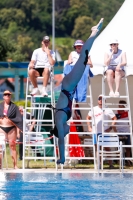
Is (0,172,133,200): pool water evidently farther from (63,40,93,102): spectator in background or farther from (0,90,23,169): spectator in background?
(63,40,93,102): spectator in background

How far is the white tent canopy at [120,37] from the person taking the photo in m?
19.5

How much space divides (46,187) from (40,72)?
5023 millimetres

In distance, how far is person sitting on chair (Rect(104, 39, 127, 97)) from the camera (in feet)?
58.5

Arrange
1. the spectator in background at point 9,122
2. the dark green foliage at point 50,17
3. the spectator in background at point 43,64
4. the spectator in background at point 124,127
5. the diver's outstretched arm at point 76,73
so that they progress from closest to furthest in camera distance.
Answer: the diver's outstretched arm at point 76,73
the spectator in background at point 43,64
the spectator in background at point 9,122
the spectator in background at point 124,127
the dark green foliage at point 50,17

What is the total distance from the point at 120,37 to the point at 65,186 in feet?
22.9

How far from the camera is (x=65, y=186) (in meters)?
14.3

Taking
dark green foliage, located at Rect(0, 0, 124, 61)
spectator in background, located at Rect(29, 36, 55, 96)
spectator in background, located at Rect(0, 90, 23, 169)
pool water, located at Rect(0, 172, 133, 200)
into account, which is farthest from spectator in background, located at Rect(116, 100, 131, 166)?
dark green foliage, located at Rect(0, 0, 124, 61)

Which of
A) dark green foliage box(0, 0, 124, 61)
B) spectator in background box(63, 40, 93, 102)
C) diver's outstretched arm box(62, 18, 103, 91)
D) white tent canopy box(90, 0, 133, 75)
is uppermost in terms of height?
dark green foliage box(0, 0, 124, 61)

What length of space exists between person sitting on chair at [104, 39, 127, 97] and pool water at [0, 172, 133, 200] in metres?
2.55

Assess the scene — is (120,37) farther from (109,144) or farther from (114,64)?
(109,144)

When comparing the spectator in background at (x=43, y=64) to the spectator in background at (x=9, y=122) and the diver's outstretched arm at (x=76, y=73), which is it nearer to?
the spectator in background at (x=9, y=122)

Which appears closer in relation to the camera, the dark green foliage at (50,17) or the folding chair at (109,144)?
the folding chair at (109,144)

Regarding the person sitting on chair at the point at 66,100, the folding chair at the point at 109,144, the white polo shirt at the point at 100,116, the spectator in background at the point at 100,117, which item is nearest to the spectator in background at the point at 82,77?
the spectator in background at the point at 100,117

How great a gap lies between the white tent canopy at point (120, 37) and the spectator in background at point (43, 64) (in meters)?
1.74
